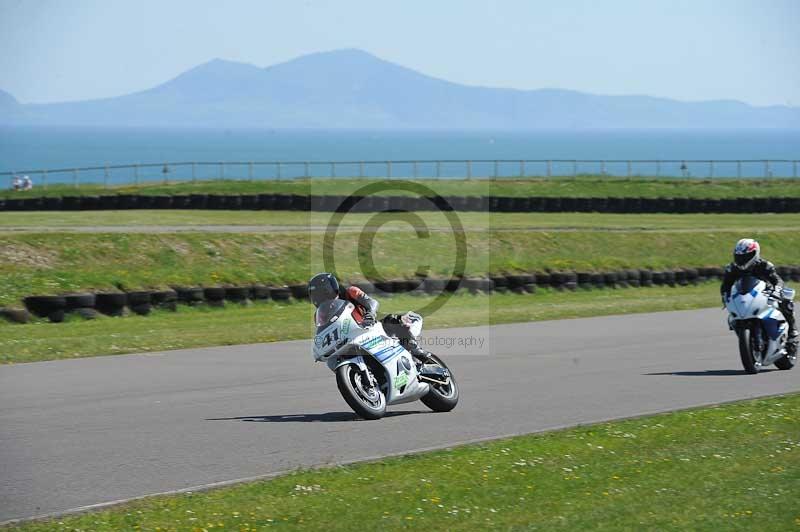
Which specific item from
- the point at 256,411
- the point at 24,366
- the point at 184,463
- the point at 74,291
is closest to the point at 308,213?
the point at 74,291

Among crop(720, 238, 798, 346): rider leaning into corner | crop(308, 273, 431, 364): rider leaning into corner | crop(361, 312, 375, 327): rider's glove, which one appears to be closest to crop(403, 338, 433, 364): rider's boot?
crop(308, 273, 431, 364): rider leaning into corner

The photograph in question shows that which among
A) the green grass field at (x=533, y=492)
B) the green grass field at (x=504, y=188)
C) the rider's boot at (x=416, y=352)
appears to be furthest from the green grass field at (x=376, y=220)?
the green grass field at (x=533, y=492)

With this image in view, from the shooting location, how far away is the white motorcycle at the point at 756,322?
14711 millimetres

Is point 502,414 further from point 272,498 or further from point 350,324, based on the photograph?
point 272,498

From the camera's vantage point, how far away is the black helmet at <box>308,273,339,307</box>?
436 inches

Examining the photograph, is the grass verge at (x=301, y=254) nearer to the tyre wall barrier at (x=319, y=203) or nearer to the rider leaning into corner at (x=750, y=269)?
the tyre wall barrier at (x=319, y=203)

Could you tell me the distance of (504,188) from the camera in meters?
53.1

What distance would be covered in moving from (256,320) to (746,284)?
8662 mm

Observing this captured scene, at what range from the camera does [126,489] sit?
27.1 ft

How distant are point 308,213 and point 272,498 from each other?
3455 cm

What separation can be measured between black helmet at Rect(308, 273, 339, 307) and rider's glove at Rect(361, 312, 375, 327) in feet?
1.08

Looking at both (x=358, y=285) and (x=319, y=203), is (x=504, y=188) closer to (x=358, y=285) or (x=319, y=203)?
(x=319, y=203)

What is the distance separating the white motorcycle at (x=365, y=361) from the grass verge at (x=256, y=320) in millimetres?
5737

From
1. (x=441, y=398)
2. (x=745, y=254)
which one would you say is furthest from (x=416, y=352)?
(x=745, y=254)
